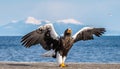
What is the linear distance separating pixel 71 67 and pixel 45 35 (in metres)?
1.79

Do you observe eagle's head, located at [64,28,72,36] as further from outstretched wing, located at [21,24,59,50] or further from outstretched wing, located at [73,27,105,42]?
outstretched wing, located at [73,27,105,42]

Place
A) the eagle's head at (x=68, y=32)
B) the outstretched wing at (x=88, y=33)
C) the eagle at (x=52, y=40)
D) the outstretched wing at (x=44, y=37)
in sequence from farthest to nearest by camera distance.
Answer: the outstretched wing at (x=88, y=33) → the outstretched wing at (x=44, y=37) → the eagle at (x=52, y=40) → the eagle's head at (x=68, y=32)

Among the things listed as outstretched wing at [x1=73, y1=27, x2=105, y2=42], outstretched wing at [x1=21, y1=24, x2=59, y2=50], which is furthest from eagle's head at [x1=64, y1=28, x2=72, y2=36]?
outstretched wing at [x1=73, y1=27, x2=105, y2=42]

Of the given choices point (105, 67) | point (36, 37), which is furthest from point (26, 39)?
point (105, 67)

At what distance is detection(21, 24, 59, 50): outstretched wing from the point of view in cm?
2405

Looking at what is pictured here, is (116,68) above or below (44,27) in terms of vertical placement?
below

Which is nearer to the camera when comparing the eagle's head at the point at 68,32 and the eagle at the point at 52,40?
the eagle's head at the point at 68,32

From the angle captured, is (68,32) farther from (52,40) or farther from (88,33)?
(88,33)

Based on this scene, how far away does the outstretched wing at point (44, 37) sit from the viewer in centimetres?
2405

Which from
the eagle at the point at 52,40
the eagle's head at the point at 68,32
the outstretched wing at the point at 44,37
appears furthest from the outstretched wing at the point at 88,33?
the eagle's head at the point at 68,32

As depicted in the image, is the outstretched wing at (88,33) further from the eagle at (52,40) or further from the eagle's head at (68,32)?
the eagle's head at (68,32)

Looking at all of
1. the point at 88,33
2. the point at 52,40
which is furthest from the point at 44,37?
the point at 88,33

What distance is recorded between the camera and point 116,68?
80.6ft

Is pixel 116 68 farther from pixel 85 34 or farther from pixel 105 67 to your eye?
pixel 85 34
